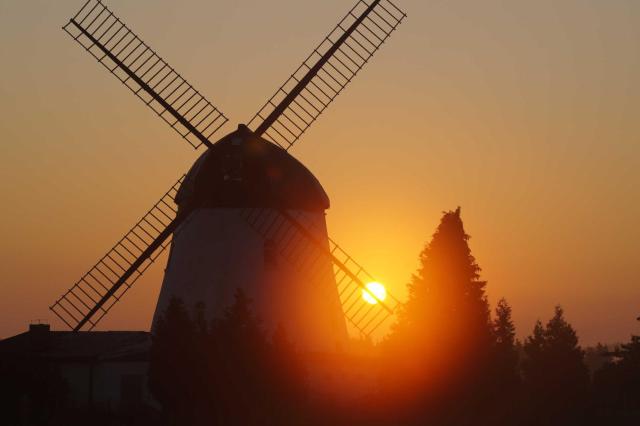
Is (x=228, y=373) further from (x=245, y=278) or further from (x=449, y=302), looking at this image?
(x=449, y=302)

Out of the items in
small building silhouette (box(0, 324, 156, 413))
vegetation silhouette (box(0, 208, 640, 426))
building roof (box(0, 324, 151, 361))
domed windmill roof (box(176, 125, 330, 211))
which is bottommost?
vegetation silhouette (box(0, 208, 640, 426))

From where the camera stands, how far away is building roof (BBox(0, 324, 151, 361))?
4522cm

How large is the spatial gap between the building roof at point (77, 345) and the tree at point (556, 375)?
14.2 m

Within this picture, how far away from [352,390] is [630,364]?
499 inches

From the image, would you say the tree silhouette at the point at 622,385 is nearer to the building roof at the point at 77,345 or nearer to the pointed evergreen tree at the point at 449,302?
the pointed evergreen tree at the point at 449,302

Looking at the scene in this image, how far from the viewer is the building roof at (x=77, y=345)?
4522 centimetres

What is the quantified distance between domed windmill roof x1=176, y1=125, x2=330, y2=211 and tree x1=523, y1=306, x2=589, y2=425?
10308mm

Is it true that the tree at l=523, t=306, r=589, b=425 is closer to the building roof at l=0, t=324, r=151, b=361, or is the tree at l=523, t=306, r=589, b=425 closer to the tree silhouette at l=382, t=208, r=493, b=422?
the tree silhouette at l=382, t=208, r=493, b=422

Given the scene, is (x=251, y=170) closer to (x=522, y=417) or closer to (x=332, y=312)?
(x=332, y=312)

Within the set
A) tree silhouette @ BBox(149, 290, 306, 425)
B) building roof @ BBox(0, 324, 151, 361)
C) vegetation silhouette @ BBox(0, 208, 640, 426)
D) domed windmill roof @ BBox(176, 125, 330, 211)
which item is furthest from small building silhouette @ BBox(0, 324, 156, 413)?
domed windmill roof @ BBox(176, 125, 330, 211)


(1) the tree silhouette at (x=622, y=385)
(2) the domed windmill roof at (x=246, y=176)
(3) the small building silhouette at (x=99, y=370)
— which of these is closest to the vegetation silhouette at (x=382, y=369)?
(3) the small building silhouette at (x=99, y=370)

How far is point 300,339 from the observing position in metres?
41.7

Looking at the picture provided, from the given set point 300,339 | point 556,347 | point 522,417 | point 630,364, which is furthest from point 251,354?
point 556,347

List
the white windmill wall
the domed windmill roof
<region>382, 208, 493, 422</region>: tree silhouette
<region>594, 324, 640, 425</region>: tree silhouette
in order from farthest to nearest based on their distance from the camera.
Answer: <region>594, 324, 640, 425</region>: tree silhouette
the white windmill wall
the domed windmill roof
<region>382, 208, 493, 422</region>: tree silhouette
